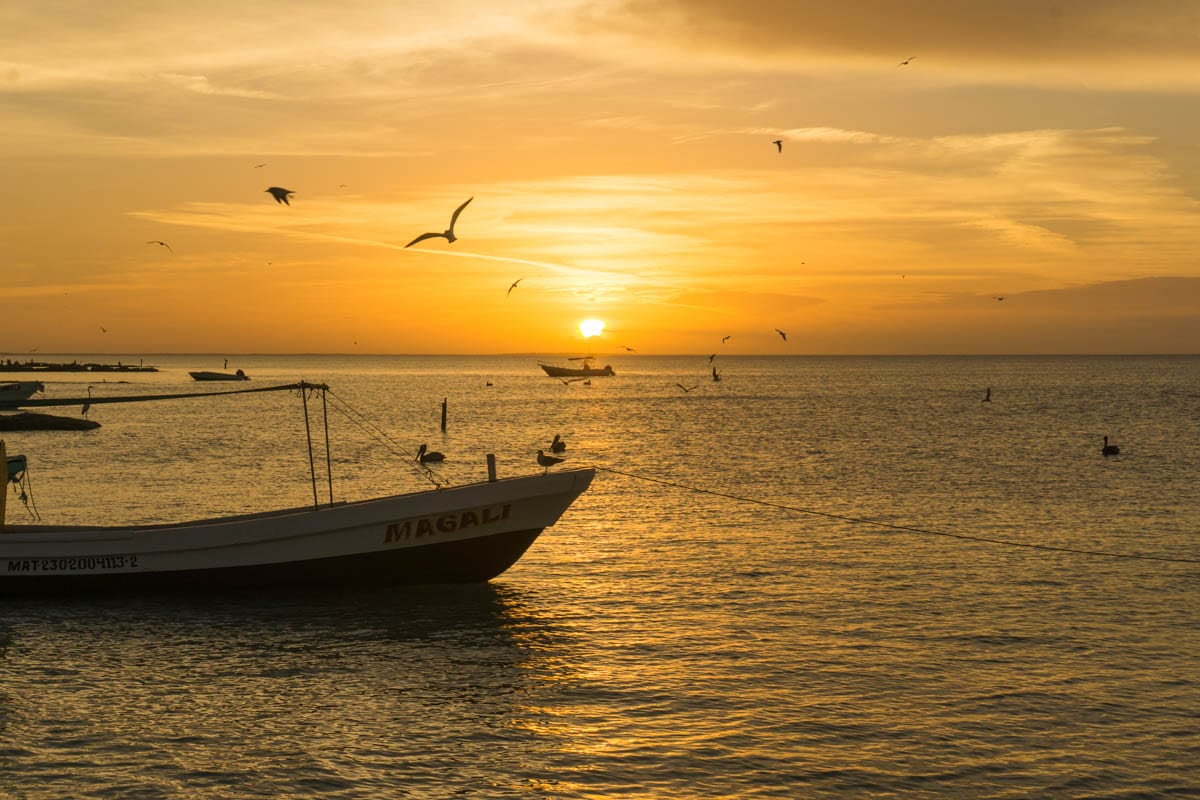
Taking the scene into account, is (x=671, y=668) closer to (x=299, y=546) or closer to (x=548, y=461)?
(x=299, y=546)

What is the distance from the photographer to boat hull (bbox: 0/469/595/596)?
2098cm

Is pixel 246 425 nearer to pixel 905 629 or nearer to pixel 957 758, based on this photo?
pixel 905 629

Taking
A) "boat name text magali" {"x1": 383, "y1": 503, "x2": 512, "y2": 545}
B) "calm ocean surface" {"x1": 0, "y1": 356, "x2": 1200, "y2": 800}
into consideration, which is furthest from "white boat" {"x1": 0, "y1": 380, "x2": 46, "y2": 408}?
"boat name text magali" {"x1": 383, "y1": 503, "x2": 512, "y2": 545}

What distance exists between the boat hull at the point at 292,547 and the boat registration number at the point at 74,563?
2 cm

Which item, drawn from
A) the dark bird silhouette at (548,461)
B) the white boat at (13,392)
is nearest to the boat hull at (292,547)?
the dark bird silhouette at (548,461)

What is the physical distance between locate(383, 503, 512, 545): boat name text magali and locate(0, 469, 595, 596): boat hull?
19mm

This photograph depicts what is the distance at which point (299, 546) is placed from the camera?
2139 centimetres

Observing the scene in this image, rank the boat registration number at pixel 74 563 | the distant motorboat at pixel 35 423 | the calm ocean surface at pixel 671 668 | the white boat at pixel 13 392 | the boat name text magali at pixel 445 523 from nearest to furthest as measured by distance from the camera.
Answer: the calm ocean surface at pixel 671 668, the boat registration number at pixel 74 563, the boat name text magali at pixel 445 523, the distant motorboat at pixel 35 423, the white boat at pixel 13 392

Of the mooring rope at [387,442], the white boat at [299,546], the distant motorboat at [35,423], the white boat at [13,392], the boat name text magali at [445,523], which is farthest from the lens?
the white boat at [13,392]

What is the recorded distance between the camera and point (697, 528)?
31891 mm

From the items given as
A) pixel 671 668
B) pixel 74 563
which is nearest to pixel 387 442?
pixel 74 563

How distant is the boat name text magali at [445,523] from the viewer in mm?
21594

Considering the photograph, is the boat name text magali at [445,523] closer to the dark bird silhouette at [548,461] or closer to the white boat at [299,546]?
the white boat at [299,546]

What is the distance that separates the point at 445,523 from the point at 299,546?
278 centimetres
